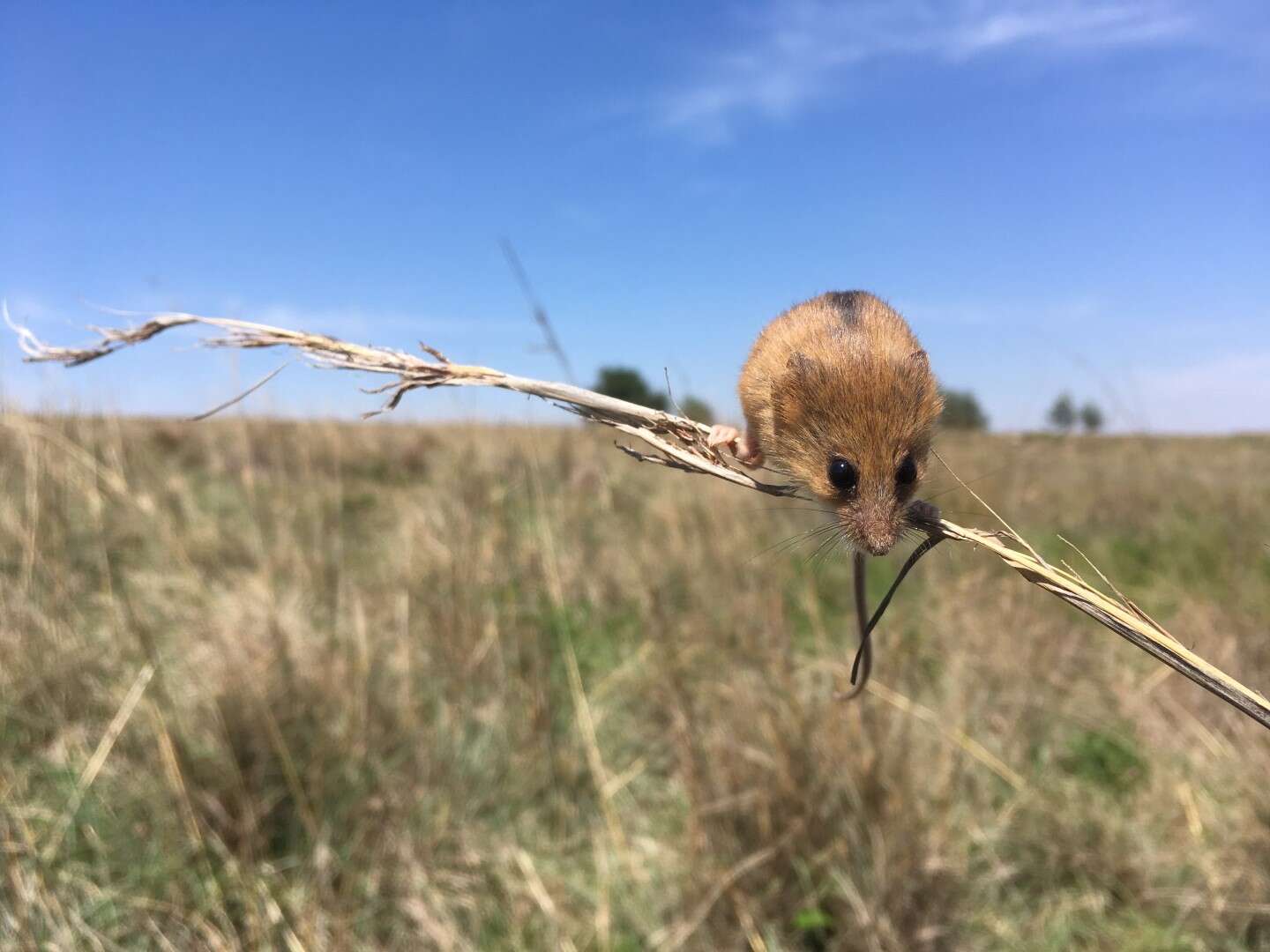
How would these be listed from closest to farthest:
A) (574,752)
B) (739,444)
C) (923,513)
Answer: (923,513)
(739,444)
(574,752)

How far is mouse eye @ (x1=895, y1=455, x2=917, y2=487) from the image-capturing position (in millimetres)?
836

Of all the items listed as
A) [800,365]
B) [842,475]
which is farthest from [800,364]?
[842,475]

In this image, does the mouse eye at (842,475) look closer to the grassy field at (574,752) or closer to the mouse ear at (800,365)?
the mouse ear at (800,365)

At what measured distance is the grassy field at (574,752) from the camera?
261 cm

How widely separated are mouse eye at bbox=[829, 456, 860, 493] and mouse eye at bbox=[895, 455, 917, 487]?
45mm

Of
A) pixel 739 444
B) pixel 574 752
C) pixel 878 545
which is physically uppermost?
pixel 739 444

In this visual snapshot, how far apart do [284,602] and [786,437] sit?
155 inches

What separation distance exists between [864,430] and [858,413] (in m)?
0.02

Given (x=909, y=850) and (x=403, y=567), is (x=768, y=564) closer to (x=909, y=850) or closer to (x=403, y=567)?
(x=909, y=850)

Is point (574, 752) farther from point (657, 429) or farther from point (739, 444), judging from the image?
point (657, 429)

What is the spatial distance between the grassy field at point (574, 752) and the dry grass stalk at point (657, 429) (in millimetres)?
353

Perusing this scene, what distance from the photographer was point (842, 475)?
2.80 feet

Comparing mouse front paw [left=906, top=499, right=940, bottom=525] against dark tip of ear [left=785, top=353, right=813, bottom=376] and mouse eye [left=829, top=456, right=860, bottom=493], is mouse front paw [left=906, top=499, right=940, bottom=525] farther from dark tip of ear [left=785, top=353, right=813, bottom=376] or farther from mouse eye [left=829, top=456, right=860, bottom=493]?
dark tip of ear [left=785, top=353, right=813, bottom=376]

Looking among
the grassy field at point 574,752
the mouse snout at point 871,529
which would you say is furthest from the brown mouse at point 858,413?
the grassy field at point 574,752
